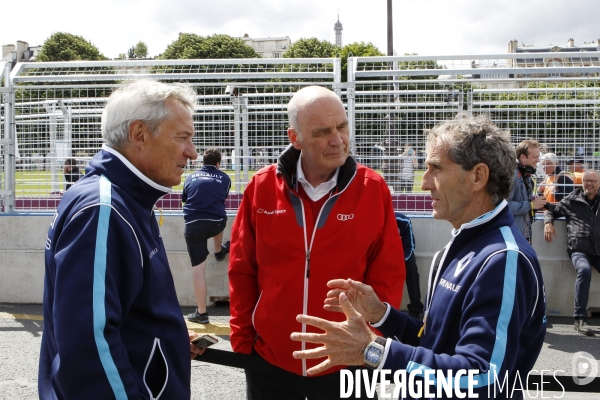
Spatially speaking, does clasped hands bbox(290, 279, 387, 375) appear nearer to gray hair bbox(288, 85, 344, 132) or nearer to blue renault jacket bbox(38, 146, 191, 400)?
blue renault jacket bbox(38, 146, 191, 400)

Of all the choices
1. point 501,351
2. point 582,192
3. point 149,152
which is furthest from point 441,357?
point 582,192

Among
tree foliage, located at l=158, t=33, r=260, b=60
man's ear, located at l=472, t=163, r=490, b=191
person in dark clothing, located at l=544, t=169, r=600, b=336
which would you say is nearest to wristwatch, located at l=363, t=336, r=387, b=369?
man's ear, located at l=472, t=163, r=490, b=191

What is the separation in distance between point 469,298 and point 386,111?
5.50 metres

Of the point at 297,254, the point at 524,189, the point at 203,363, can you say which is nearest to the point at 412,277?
the point at 524,189

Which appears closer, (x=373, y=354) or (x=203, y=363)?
(x=373, y=354)

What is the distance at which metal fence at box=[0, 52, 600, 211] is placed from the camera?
22.9 feet

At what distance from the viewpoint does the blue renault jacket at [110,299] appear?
69.7 inches

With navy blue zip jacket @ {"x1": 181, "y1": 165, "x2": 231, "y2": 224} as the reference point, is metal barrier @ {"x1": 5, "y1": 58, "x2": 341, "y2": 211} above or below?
above

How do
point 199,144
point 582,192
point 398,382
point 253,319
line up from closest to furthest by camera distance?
point 398,382 < point 253,319 < point 582,192 < point 199,144

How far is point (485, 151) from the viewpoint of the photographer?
2117 mm

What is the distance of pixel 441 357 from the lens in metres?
1.83

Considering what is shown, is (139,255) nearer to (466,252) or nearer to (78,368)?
(78,368)

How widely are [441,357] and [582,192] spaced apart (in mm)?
5783

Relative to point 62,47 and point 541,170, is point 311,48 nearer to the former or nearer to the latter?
point 62,47
